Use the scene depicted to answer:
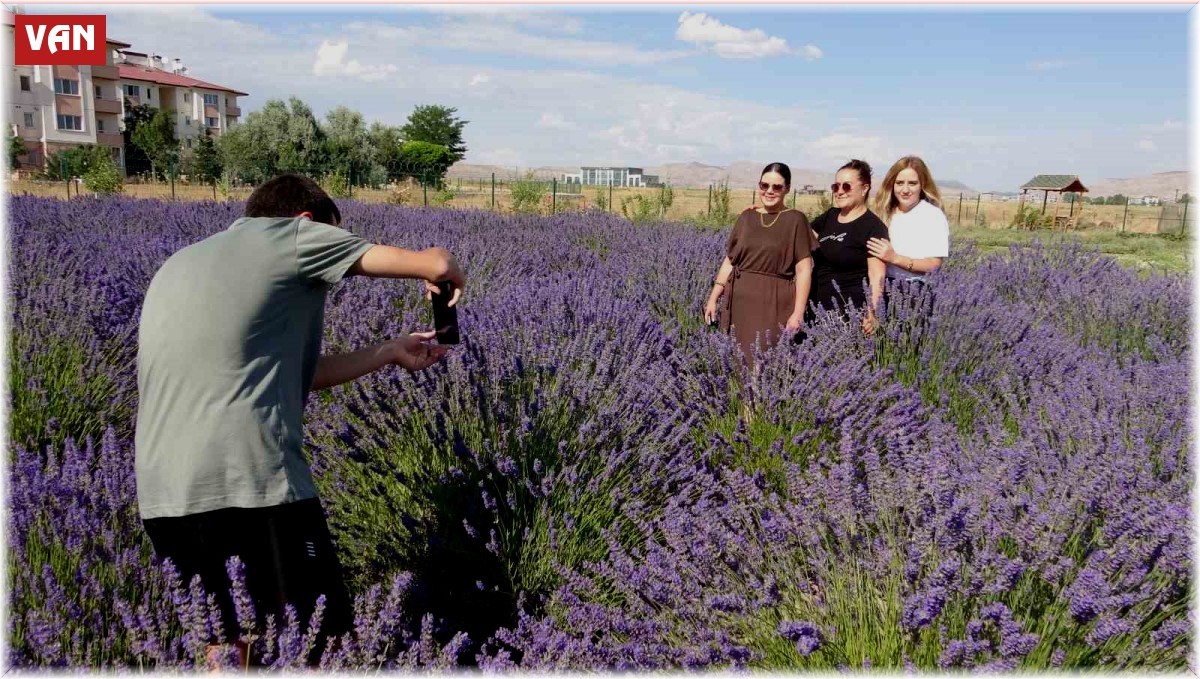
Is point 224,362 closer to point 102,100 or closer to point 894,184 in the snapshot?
point 894,184

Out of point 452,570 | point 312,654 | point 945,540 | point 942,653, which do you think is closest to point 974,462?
point 945,540

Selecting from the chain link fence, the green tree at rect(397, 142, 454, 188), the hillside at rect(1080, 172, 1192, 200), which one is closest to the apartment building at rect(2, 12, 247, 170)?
the chain link fence

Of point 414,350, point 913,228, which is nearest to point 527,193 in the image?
point 913,228

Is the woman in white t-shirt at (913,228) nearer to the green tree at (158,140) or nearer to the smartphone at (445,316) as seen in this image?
the smartphone at (445,316)

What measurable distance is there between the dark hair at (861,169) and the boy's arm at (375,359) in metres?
2.26

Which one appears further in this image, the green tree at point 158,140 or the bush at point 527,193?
the green tree at point 158,140

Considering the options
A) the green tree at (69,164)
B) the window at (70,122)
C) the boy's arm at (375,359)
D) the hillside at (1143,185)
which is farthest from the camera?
the hillside at (1143,185)

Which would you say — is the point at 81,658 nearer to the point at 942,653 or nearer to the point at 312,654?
the point at 312,654

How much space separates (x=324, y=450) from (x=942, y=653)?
1.72 metres

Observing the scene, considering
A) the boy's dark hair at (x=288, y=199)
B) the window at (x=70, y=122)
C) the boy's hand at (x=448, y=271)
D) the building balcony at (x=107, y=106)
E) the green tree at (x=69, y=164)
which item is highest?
the building balcony at (x=107, y=106)

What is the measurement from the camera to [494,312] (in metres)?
3.24

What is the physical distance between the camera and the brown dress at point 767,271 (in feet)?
11.3

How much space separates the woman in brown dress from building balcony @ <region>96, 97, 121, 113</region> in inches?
2024

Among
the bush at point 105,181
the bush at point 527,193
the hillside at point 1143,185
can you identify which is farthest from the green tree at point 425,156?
the hillside at point 1143,185
